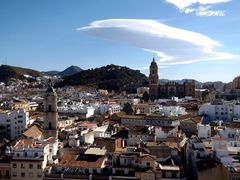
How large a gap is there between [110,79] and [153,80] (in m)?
64.7

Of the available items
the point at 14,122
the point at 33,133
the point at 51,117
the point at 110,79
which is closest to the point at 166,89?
the point at 110,79

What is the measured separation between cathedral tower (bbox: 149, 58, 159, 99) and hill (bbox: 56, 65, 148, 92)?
42.4 meters

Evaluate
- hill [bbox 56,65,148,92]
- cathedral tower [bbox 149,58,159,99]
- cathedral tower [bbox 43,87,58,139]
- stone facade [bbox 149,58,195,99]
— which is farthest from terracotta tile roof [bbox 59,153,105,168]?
hill [bbox 56,65,148,92]

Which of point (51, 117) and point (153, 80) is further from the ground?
point (153, 80)

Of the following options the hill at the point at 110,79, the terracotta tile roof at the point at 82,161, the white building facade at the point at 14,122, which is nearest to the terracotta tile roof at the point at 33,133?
the terracotta tile roof at the point at 82,161

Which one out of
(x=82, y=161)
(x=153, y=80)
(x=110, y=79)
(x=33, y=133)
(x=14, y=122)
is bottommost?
(x=82, y=161)

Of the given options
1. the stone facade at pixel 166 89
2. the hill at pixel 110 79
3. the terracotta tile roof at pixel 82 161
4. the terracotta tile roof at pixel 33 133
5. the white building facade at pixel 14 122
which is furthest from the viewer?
the hill at pixel 110 79

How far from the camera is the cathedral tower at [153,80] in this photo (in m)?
109

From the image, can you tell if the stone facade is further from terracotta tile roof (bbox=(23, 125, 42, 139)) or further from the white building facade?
terracotta tile roof (bbox=(23, 125, 42, 139))

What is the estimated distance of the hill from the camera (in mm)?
163375

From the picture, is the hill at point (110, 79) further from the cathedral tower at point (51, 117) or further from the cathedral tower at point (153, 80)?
the cathedral tower at point (51, 117)

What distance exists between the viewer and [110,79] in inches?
6860

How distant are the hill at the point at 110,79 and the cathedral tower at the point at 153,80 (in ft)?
139

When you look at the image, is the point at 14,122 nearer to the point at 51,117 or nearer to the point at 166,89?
the point at 51,117
